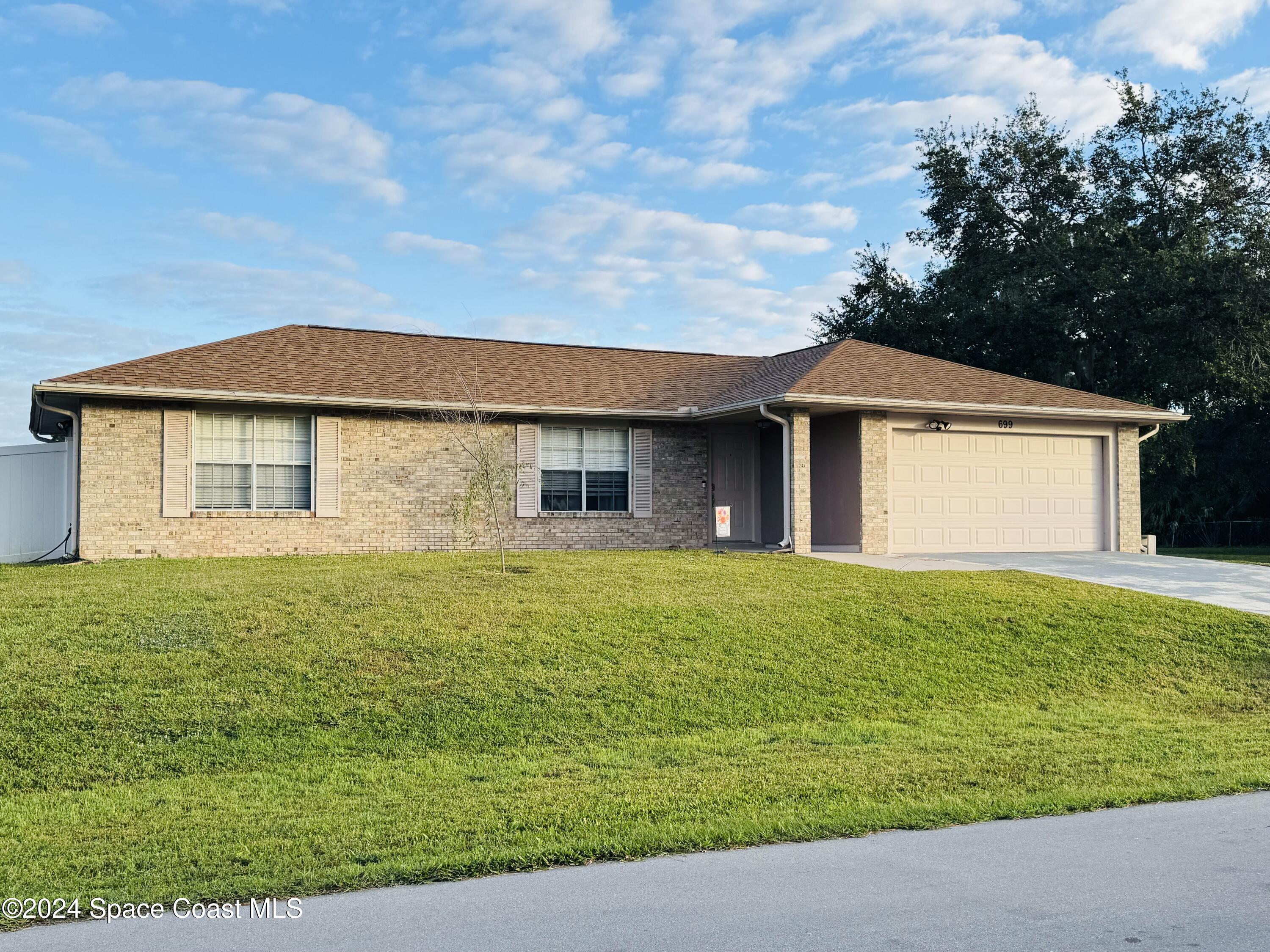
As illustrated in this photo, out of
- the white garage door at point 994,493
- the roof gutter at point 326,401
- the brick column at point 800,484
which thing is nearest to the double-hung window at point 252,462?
the roof gutter at point 326,401

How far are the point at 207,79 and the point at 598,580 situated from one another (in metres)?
9.84

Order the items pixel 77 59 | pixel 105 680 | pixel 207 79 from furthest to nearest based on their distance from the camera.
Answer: pixel 207 79
pixel 77 59
pixel 105 680

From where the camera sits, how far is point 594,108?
18.5 meters

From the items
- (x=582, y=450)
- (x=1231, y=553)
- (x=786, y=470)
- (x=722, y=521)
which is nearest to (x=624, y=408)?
(x=582, y=450)

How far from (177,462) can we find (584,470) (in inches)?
258

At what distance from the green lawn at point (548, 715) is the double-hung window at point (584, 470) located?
4148 mm

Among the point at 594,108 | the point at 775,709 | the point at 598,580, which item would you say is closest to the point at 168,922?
the point at 775,709

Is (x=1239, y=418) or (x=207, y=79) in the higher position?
(x=207, y=79)

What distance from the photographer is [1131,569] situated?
17.5 m

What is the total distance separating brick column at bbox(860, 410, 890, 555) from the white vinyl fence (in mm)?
12840

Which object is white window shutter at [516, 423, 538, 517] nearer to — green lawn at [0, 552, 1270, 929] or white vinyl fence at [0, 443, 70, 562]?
green lawn at [0, 552, 1270, 929]

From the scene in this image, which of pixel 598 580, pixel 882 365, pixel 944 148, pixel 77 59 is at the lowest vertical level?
pixel 598 580

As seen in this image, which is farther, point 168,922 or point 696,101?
point 696,101

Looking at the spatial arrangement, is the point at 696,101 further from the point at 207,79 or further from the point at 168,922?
the point at 168,922
